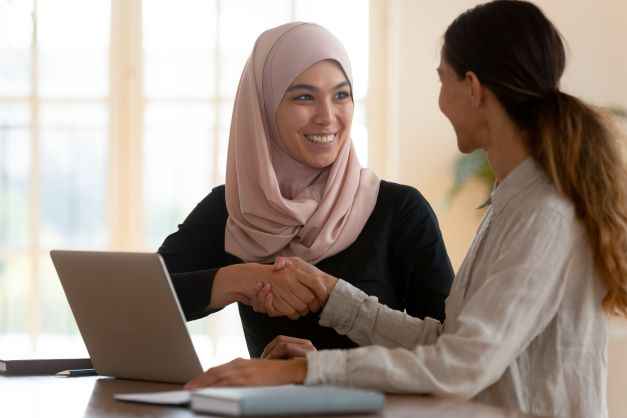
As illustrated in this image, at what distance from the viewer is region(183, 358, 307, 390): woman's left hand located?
161 cm

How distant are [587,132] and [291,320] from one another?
90 centimetres

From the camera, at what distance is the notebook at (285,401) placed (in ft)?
4.49

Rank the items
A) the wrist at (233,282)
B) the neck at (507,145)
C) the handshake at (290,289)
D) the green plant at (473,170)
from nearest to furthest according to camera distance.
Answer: the neck at (507,145)
the handshake at (290,289)
the wrist at (233,282)
the green plant at (473,170)

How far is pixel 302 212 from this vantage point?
254 centimetres

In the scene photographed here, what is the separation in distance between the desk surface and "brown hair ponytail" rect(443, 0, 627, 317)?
13.8 inches

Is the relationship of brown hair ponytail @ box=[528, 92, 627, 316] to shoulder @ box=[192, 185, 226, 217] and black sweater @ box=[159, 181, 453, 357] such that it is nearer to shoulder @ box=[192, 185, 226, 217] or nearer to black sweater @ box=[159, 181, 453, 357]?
black sweater @ box=[159, 181, 453, 357]

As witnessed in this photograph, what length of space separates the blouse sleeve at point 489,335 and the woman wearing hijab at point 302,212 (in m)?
0.65

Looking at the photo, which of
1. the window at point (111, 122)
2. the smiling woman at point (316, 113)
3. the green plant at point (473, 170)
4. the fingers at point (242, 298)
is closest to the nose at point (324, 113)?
the smiling woman at point (316, 113)

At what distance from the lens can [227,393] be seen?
142 centimetres

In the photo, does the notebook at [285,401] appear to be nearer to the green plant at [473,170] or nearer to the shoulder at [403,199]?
the shoulder at [403,199]

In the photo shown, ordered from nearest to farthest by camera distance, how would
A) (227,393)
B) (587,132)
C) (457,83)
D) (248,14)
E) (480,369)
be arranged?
(227,393)
(480,369)
(587,132)
(457,83)
(248,14)

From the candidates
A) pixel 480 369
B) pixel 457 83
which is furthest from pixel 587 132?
pixel 480 369

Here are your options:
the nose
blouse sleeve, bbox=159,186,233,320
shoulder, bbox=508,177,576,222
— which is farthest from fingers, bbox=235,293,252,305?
shoulder, bbox=508,177,576,222

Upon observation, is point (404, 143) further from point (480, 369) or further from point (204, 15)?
point (480, 369)
